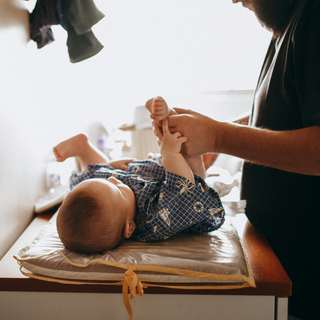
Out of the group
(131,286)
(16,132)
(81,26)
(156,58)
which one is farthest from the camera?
(156,58)

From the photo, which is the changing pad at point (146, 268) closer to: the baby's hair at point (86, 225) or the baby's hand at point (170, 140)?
the baby's hair at point (86, 225)

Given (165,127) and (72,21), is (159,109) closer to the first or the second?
(165,127)

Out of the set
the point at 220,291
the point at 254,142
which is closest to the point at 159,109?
the point at 254,142

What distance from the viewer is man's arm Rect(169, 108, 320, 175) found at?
2.28 feet

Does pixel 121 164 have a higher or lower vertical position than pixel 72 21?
lower

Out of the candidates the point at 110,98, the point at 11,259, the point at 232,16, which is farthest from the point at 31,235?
the point at 232,16

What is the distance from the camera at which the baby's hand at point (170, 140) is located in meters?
0.83

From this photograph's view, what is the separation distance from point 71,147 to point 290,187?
88 centimetres

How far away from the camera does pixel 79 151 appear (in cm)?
123

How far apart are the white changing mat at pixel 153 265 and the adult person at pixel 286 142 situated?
0.25 metres

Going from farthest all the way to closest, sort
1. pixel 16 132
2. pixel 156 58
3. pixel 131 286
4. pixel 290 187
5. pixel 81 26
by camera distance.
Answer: pixel 156 58, pixel 81 26, pixel 16 132, pixel 290 187, pixel 131 286

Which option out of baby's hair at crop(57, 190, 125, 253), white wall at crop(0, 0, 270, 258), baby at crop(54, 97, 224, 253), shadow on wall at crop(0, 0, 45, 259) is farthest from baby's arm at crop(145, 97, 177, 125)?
white wall at crop(0, 0, 270, 258)

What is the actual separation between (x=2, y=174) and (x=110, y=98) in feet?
4.41

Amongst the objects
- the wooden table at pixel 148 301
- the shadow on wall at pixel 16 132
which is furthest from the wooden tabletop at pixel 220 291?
the shadow on wall at pixel 16 132
